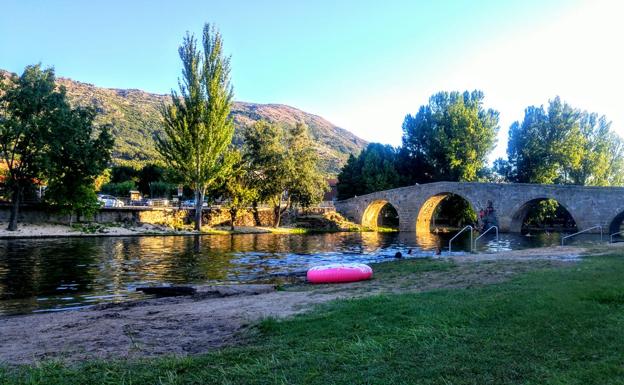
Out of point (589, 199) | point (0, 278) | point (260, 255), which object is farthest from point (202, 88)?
point (589, 199)

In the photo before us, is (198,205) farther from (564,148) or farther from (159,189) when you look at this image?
(564,148)

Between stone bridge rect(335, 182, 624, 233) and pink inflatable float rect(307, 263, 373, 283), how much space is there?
34.7 metres

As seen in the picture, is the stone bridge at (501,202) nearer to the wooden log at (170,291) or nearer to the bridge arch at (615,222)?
the bridge arch at (615,222)

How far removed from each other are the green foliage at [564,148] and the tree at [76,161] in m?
51.8

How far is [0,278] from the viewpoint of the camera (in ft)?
54.0

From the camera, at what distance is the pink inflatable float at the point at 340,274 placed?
1430 centimetres

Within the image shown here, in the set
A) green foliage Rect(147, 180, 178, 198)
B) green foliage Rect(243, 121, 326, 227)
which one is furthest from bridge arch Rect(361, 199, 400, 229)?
green foliage Rect(147, 180, 178, 198)

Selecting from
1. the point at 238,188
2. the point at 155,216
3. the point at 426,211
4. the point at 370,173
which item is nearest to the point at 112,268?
the point at 155,216

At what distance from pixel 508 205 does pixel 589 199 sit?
8.30m

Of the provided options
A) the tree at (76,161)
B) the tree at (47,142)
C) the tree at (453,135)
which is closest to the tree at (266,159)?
the tree at (76,161)


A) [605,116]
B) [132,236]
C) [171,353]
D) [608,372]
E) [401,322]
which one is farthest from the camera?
[605,116]

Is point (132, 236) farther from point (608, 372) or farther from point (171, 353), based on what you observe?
point (608, 372)

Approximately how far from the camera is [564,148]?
58406mm

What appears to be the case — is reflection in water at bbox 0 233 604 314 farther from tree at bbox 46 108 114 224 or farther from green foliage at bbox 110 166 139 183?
green foliage at bbox 110 166 139 183
